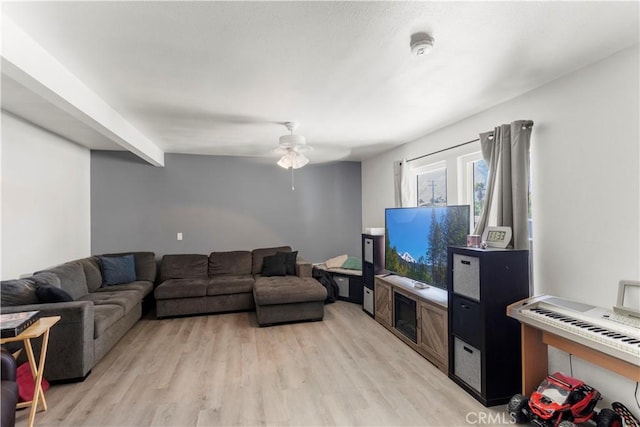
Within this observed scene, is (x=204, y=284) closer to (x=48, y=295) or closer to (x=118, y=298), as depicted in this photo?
(x=118, y=298)

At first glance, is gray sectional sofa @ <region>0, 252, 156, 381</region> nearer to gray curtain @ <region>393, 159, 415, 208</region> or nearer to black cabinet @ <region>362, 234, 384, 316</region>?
black cabinet @ <region>362, 234, 384, 316</region>

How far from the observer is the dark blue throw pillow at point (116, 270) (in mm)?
4270

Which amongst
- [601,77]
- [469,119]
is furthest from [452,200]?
[601,77]

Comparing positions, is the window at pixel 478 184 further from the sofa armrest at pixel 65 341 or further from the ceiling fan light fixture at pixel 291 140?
the sofa armrest at pixel 65 341

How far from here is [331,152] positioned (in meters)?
5.00

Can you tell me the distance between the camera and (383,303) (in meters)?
3.92

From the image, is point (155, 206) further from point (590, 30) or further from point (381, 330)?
point (590, 30)

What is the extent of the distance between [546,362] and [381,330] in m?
1.74

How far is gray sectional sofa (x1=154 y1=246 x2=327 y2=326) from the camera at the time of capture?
155 inches

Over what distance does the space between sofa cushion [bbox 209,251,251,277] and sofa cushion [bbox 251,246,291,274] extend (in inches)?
3.2

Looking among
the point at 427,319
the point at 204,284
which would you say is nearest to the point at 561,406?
the point at 427,319

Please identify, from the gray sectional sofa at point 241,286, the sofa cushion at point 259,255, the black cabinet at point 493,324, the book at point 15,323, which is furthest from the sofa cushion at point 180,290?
the black cabinet at point 493,324

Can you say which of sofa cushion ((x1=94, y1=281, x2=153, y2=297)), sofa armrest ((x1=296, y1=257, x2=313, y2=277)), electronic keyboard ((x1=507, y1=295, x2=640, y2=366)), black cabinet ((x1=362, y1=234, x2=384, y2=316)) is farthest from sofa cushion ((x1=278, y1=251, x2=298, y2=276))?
electronic keyboard ((x1=507, y1=295, x2=640, y2=366))

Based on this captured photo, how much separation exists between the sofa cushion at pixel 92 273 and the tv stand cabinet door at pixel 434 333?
405 cm
